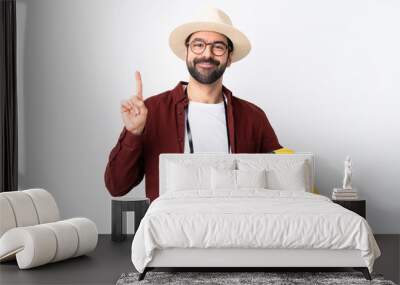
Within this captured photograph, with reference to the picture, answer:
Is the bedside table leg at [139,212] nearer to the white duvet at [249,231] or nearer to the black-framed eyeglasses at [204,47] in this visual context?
the black-framed eyeglasses at [204,47]

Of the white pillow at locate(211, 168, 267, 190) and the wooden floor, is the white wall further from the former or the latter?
the white pillow at locate(211, 168, 267, 190)

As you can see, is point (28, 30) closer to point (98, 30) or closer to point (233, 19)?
A: point (98, 30)

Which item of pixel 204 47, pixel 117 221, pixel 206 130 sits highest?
pixel 204 47

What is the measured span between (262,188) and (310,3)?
8.41ft

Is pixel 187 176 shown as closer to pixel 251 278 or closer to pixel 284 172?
pixel 284 172

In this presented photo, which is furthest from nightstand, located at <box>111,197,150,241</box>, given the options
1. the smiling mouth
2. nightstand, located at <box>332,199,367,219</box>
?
nightstand, located at <box>332,199,367,219</box>

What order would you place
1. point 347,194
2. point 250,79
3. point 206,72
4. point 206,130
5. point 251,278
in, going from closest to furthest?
1. point 251,278
2. point 206,130
3. point 206,72
4. point 347,194
5. point 250,79

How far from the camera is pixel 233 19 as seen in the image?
7.42 meters

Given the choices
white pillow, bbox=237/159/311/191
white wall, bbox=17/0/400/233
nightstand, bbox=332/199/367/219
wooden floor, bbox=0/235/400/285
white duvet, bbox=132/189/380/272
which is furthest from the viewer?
white wall, bbox=17/0/400/233

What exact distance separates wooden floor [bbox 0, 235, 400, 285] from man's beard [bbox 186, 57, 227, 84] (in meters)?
1.65

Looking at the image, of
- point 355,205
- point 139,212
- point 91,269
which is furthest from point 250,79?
point 91,269

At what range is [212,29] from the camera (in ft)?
20.4

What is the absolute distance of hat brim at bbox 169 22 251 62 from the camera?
6.15m

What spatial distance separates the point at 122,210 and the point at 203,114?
4.29 ft
